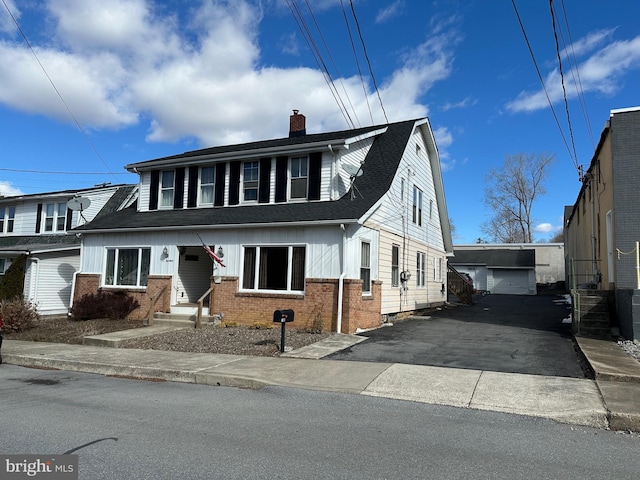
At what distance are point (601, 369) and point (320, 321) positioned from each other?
7.31m

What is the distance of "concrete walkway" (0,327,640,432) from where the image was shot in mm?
6453

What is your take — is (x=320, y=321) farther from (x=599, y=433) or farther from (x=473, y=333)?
(x=599, y=433)

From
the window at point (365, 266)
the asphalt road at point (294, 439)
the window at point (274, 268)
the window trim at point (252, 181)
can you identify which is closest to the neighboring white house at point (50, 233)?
the window trim at point (252, 181)

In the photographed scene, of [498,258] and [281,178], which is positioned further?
[498,258]

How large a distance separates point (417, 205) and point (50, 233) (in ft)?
60.9

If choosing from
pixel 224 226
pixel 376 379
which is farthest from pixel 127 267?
pixel 376 379

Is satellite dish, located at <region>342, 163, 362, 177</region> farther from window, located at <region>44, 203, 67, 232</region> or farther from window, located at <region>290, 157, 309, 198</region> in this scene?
window, located at <region>44, 203, 67, 232</region>

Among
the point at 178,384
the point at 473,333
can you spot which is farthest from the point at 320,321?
the point at 178,384

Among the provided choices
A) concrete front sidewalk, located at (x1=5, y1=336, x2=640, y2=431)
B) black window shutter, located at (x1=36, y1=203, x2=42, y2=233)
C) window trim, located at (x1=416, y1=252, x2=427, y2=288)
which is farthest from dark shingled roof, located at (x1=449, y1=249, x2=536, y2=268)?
concrete front sidewalk, located at (x1=5, y1=336, x2=640, y2=431)

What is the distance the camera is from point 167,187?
62.0 feet

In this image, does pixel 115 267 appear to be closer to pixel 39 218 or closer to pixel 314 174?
pixel 314 174

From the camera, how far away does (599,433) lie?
569 cm

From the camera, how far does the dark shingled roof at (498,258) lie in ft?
139

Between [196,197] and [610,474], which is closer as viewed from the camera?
[610,474]
